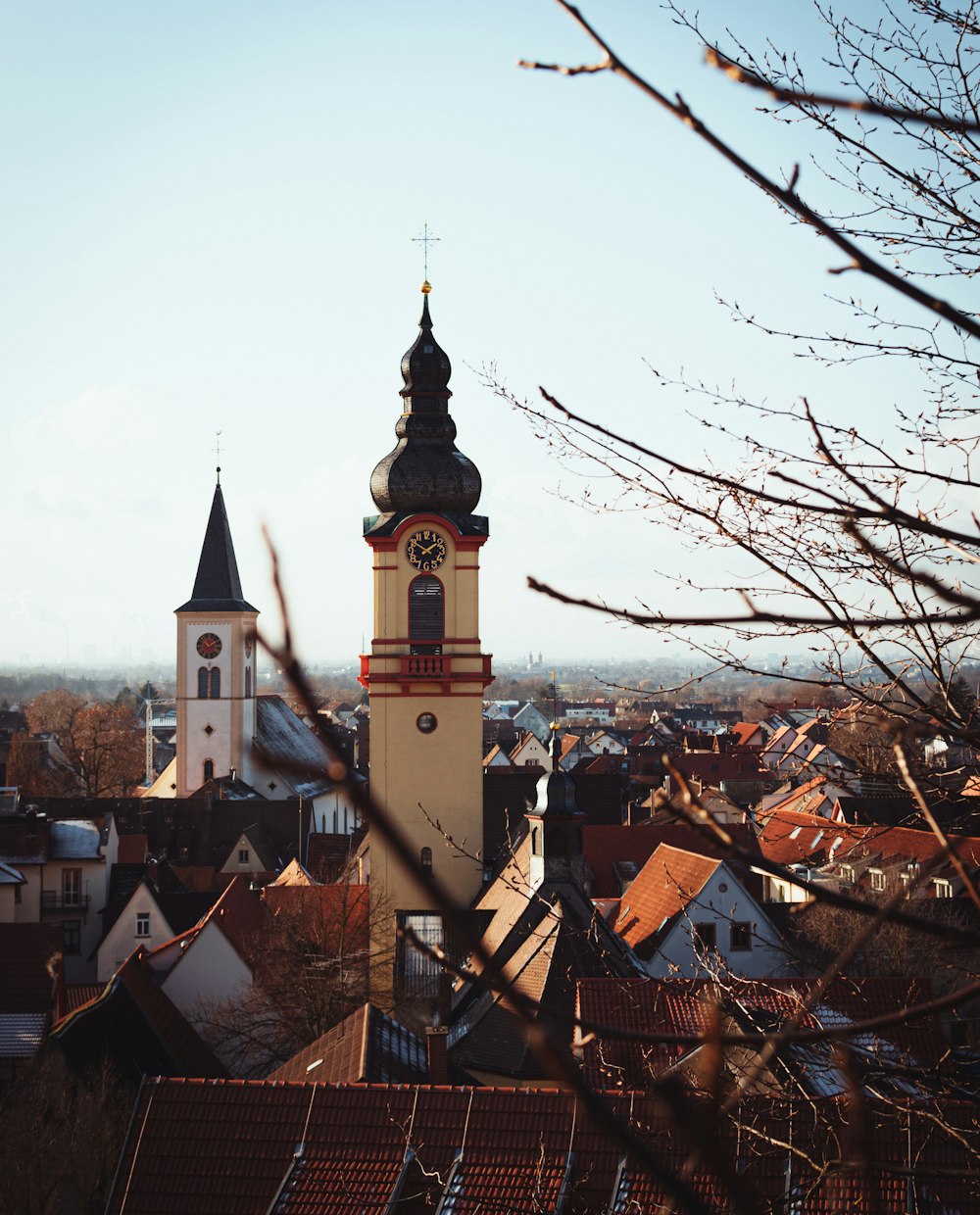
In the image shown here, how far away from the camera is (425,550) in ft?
85.1

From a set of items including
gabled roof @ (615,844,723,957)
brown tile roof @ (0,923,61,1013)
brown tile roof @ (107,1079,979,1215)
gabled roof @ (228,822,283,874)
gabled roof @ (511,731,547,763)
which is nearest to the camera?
brown tile roof @ (107,1079,979,1215)

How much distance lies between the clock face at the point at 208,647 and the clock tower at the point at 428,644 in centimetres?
2723

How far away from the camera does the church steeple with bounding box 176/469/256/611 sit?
5169 cm

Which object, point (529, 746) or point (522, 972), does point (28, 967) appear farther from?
point (529, 746)

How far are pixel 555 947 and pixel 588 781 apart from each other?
977 inches

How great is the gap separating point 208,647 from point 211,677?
1.19 metres

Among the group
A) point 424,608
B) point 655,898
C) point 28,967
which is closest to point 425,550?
point 424,608

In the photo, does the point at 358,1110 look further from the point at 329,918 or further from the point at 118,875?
the point at 118,875

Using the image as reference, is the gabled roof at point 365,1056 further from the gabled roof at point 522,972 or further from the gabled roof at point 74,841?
the gabled roof at point 74,841

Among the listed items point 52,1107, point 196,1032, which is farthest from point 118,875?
point 52,1107

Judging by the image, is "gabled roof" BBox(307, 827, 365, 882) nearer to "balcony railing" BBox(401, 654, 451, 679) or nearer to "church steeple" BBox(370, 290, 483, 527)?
"balcony railing" BBox(401, 654, 451, 679)

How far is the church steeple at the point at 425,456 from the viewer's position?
85.0ft

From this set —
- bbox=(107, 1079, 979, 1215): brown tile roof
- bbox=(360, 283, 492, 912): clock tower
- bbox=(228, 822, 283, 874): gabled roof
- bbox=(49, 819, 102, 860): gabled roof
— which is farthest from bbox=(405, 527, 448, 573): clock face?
bbox=(228, 822, 283, 874): gabled roof

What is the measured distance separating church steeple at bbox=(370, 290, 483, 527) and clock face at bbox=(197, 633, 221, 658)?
27049mm
